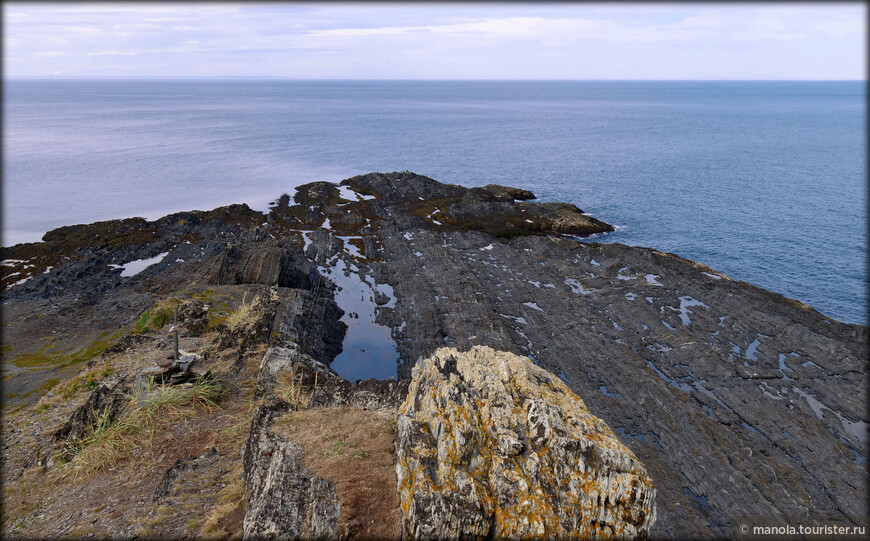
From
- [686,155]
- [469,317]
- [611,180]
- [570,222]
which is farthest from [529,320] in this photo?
[686,155]

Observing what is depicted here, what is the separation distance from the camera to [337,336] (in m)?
32.4

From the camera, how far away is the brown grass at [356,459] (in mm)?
9320

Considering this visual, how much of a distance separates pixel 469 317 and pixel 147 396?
2159 cm

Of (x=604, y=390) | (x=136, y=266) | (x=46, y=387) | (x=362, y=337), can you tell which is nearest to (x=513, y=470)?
(x=604, y=390)

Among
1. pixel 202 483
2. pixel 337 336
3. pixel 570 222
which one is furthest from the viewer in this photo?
pixel 570 222

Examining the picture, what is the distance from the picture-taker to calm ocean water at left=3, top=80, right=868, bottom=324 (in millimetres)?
48459

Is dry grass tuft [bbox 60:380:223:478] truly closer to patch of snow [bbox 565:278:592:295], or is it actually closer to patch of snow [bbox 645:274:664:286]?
patch of snow [bbox 565:278:592:295]

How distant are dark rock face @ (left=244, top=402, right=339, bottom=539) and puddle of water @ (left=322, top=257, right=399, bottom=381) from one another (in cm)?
1692

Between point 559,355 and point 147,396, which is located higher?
point 147,396

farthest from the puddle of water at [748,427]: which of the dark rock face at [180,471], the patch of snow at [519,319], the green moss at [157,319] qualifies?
the green moss at [157,319]

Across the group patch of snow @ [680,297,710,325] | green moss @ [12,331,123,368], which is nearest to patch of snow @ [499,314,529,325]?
patch of snow @ [680,297,710,325]

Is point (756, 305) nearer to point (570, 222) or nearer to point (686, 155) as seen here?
point (570, 222)

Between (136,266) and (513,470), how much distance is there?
1819 inches

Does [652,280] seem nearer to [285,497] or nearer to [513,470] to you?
[513,470]
